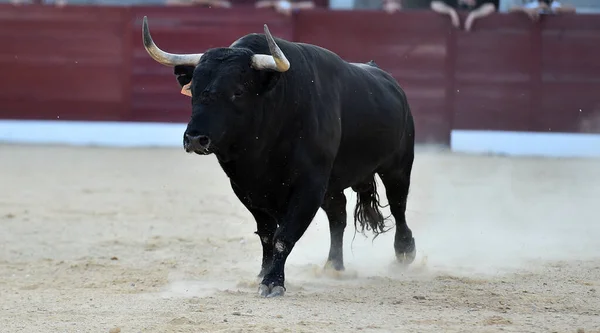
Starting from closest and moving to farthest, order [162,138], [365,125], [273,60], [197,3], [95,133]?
[273,60] → [365,125] → [162,138] → [95,133] → [197,3]

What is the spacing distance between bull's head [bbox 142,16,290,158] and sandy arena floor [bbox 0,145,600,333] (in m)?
0.58

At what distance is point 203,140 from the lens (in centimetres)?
371

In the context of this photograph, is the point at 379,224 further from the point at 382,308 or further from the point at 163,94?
the point at 163,94

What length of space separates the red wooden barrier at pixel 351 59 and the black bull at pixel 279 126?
6.55 metres

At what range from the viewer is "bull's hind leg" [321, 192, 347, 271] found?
4777 mm

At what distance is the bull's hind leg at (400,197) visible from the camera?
16.4ft

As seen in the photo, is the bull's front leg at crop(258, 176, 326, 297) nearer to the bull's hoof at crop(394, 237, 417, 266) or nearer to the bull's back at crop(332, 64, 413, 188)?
the bull's back at crop(332, 64, 413, 188)

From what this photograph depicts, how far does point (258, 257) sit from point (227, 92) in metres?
1.56

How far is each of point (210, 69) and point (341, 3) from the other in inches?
359

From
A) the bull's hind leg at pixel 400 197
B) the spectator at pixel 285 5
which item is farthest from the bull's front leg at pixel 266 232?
the spectator at pixel 285 5

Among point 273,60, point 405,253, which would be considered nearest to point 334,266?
point 405,253

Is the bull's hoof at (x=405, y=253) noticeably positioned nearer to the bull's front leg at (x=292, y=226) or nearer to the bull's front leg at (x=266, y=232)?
the bull's front leg at (x=266, y=232)

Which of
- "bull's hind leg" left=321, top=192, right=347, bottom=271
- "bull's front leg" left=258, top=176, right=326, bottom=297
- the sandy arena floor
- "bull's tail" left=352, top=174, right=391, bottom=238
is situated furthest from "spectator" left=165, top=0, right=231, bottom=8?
"bull's front leg" left=258, top=176, right=326, bottom=297

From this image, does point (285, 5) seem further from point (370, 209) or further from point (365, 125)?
point (365, 125)
